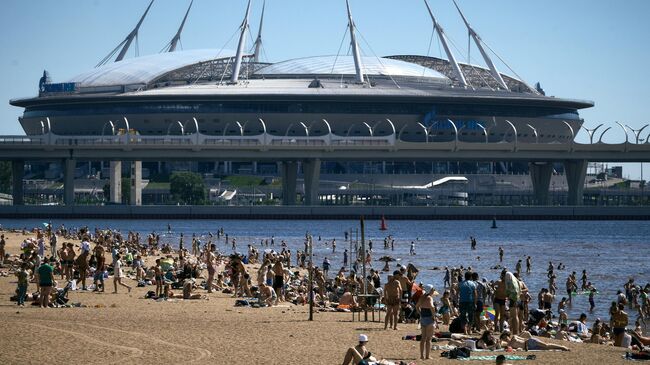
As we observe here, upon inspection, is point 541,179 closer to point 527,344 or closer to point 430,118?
point 430,118

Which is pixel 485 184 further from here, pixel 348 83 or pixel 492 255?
pixel 492 255

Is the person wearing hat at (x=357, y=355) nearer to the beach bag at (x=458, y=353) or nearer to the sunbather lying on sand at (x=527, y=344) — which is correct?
the beach bag at (x=458, y=353)

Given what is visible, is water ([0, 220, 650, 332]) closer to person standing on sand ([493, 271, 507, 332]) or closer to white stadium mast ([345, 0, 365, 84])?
person standing on sand ([493, 271, 507, 332])

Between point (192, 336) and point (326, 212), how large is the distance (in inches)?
4358

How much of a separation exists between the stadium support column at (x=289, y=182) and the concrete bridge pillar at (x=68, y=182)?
22.5 meters

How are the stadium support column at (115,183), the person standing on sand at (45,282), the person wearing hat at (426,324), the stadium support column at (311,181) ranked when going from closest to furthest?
the person wearing hat at (426,324), the person standing on sand at (45,282), the stadium support column at (311,181), the stadium support column at (115,183)

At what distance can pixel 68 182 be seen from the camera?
149500 mm

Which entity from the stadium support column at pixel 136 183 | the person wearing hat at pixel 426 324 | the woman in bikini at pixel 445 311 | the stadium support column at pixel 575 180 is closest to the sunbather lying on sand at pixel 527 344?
the person wearing hat at pixel 426 324

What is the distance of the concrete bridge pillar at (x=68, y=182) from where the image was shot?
14840cm

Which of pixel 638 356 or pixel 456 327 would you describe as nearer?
pixel 638 356

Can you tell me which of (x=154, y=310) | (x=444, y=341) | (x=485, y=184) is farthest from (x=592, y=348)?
(x=485, y=184)

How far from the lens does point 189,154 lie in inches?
5910

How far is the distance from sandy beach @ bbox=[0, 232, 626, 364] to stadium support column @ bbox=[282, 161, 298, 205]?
108m

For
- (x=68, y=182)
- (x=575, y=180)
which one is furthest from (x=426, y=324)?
(x=575, y=180)
